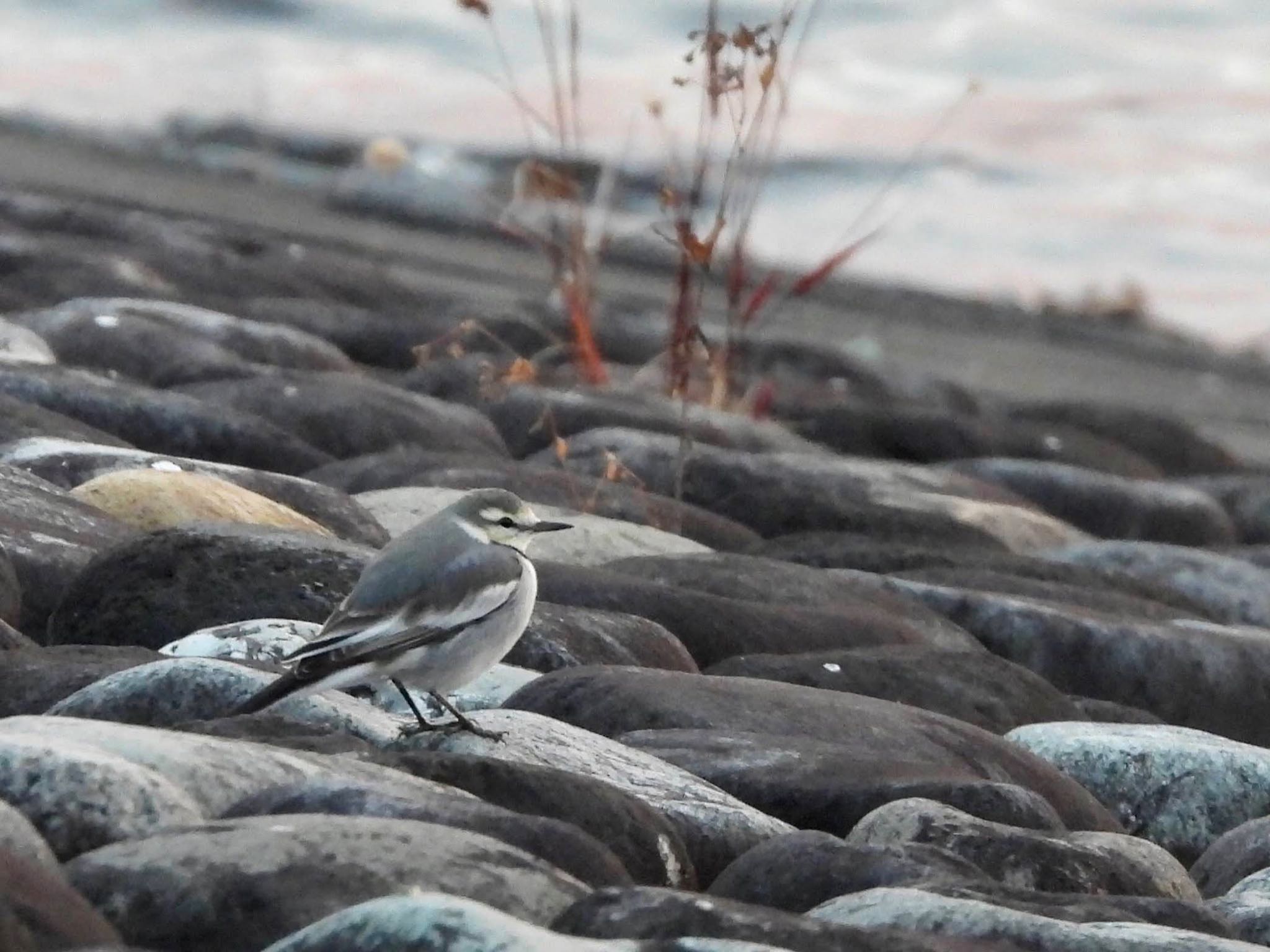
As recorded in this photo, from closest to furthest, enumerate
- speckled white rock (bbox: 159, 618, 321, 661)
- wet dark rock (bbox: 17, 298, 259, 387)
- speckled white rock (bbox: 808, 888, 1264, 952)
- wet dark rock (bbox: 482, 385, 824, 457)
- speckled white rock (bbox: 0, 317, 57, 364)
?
speckled white rock (bbox: 808, 888, 1264, 952)
speckled white rock (bbox: 159, 618, 321, 661)
speckled white rock (bbox: 0, 317, 57, 364)
wet dark rock (bbox: 17, 298, 259, 387)
wet dark rock (bbox: 482, 385, 824, 457)

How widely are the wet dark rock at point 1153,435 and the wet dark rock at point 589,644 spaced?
A: 5.12 metres

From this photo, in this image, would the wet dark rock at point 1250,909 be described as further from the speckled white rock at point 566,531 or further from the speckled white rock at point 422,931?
the speckled white rock at point 566,531

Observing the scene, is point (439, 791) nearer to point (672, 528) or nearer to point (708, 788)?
point (708, 788)

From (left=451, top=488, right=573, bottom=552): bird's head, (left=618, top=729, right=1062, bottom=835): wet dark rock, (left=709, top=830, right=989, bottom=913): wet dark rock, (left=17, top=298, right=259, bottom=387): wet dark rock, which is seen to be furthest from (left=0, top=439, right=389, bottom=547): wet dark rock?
(left=709, top=830, right=989, bottom=913): wet dark rock

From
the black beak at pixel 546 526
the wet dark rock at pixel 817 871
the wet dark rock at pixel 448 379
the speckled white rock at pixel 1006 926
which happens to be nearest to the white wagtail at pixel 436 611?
the black beak at pixel 546 526

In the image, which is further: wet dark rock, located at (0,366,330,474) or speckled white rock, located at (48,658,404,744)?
wet dark rock, located at (0,366,330,474)

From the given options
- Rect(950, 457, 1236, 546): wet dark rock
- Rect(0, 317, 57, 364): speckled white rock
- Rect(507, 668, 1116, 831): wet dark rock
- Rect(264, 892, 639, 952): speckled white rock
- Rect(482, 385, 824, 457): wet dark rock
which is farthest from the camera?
Rect(950, 457, 1236, 546): wet dark rock

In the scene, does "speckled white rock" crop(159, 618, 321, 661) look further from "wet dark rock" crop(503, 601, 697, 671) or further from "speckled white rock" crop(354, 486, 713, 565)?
"speckled white rock" crop(354, 486, 713, 565)

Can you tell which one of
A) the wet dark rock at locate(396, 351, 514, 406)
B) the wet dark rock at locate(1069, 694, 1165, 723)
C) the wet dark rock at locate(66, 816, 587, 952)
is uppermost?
the wet dark rock at locate(66, 816, 587, 952)

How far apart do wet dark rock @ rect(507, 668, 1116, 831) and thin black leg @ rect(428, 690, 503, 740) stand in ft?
0.60

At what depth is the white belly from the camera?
396cm

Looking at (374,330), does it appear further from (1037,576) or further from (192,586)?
(192,586)

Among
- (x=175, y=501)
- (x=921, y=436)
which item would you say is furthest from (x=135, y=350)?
(x=921, y=436)

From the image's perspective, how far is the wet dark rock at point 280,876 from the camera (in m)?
2.71
